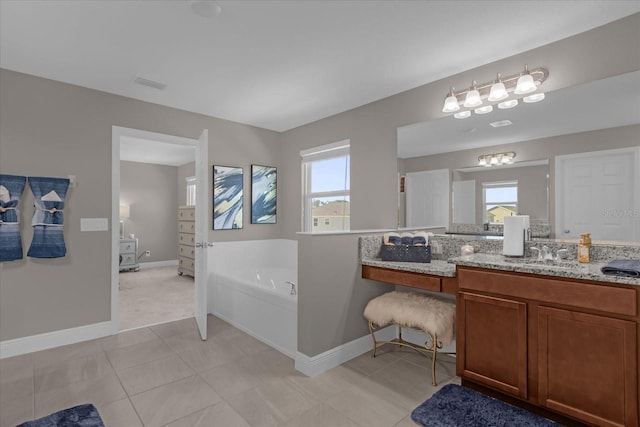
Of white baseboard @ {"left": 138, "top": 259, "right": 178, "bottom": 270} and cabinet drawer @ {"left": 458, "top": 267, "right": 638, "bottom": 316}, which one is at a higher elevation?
cabinet drawer @ {"left": 458, "top": 267, "right": 638, "bottom": 316}

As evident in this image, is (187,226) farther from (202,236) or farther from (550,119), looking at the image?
(550,119)

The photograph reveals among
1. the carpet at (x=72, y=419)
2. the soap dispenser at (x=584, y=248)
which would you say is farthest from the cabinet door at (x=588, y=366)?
the carpet at (x=72, y=419)

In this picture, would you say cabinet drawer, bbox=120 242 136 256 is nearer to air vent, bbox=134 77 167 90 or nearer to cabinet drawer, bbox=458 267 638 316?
air vent, bbox=134 77 167 90

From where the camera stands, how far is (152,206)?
7426 mm

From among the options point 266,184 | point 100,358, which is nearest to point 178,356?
point 100,358

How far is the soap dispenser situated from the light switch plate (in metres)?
3.97

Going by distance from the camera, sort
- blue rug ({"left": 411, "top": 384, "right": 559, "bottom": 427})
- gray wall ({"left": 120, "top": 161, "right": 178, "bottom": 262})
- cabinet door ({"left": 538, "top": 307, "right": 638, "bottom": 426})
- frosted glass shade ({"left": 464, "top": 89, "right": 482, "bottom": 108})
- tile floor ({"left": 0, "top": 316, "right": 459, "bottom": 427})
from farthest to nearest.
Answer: gray wall ({"left": 120, "top": 161, "right": 178, "bottom": 262})
frosted glass shade ({"left": 464, "top": 89, "right": 482, "bottom": 108})
tile floor ({"left": 0, "top": 316, "right": 459, "bottom": 427})
blue rug ({"left": 411, "top": 384, "right": 559, "bottom": 427})
cabinet door ({"left": 538, "top": 307, "right": 638, "bottom": 426})

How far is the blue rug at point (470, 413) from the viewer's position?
179 centimetres

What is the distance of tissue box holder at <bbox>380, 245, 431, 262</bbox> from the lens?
258 cm

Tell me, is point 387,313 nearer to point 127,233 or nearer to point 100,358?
point 100,358

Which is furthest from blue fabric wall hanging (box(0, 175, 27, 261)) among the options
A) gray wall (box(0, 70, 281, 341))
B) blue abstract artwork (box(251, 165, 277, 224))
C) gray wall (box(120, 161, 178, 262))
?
gray wall (box(120, 161, 178, 262))

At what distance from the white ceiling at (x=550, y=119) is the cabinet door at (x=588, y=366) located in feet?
4.11

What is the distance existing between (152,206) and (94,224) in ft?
15.0

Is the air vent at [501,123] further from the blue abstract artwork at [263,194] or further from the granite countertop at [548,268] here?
the blue abstract artwork at [263,194]
